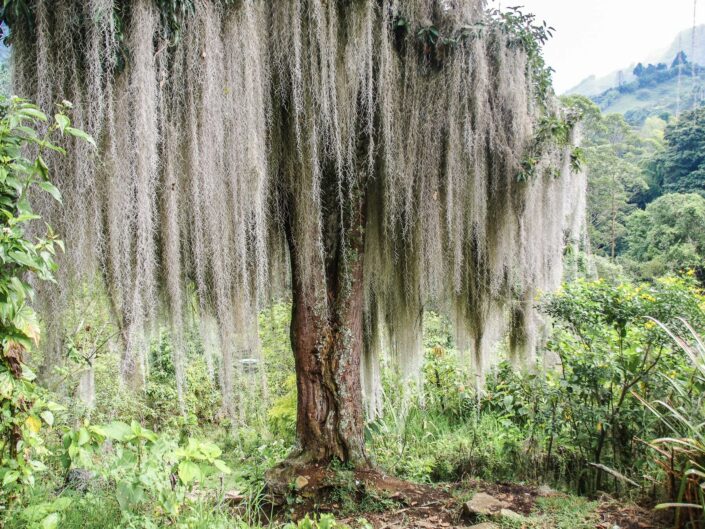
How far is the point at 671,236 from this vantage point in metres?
16.9

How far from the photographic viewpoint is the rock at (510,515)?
2.41 m

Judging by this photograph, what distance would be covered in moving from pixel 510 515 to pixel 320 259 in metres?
1.60

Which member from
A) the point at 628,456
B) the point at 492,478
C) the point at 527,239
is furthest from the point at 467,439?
the point at 527,239

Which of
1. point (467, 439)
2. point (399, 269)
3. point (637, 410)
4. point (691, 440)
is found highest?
point (399, 269)

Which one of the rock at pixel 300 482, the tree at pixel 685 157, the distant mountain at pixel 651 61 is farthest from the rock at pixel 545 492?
the distant mountain at pixel 651 61

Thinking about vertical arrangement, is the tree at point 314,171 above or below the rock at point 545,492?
above

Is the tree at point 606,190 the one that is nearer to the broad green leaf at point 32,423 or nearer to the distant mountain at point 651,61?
the broad green leaf at point 32,423

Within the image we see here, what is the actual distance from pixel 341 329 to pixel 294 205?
0.74 metres

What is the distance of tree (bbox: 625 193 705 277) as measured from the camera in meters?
16.1

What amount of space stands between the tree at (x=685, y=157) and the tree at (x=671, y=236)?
4674 mm

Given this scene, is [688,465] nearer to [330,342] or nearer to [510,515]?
[510,515]

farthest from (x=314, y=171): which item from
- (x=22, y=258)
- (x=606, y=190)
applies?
(x=606, y=190)

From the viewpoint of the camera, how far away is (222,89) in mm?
2014

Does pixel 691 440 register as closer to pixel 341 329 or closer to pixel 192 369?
pixel 341 329
